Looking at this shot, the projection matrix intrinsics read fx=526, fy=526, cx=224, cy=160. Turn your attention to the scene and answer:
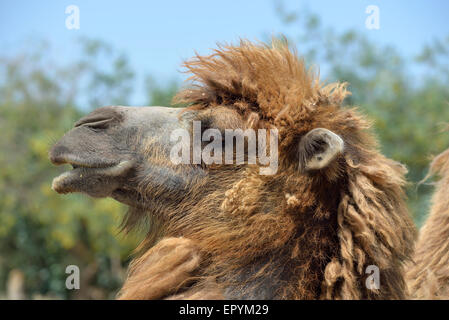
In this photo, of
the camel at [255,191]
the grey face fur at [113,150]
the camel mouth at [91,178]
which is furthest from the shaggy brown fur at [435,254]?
the camel mouth at [91,178]

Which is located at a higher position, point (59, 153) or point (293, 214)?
point (59, 153)

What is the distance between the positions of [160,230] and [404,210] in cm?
175

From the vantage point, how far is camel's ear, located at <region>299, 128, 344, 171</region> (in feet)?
10.9

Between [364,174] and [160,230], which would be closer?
[364,174]

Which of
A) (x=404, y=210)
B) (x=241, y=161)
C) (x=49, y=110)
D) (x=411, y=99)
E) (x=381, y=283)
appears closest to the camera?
(x=381, y=283)

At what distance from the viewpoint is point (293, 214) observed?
3475 millimetres

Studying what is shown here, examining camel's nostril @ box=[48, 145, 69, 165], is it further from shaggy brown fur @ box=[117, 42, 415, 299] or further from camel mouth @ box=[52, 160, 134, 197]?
shaggy brown fur @ box=[117, 42, 415, 299]

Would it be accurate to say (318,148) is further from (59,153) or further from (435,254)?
(59,153)

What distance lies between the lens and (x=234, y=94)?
394 centimetres

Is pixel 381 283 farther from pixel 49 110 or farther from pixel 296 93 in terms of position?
pixel 49 110

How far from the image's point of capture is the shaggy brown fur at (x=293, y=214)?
3.29 m

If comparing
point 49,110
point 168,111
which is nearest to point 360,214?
point 168,111

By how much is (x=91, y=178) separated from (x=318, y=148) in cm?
159

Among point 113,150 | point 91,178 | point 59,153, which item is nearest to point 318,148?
point 113,150
